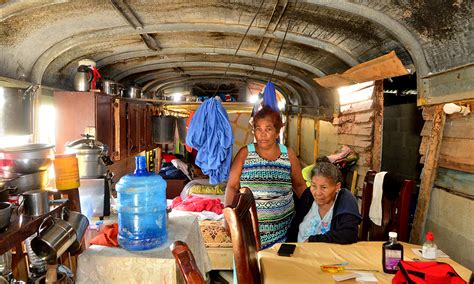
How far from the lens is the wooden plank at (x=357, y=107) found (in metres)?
4.68

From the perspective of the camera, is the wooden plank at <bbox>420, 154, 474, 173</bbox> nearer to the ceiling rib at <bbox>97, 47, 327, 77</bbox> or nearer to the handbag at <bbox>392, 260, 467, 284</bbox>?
the handbag at <bbox>392, 260, 467, 284</bbox>

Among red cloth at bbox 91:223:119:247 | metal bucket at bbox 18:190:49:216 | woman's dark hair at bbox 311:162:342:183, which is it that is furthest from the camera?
woman's dark hair at bbox 311:162:342:183

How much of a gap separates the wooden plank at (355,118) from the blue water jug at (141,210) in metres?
3.25

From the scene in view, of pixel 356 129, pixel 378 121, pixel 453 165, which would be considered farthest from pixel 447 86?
pixel 356 129

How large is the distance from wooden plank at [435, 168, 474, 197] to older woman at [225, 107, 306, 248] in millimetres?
1434

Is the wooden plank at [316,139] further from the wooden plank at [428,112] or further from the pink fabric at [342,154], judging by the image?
the wooden plank at [428,112]

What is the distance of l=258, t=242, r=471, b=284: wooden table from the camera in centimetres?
191

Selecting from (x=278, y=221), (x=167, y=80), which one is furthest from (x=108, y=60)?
(x=278, y=221)

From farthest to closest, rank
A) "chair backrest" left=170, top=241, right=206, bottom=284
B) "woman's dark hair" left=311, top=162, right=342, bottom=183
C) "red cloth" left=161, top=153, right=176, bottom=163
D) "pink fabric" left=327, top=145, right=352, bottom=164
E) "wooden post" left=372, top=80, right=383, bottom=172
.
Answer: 1. "red cloth" left=161, top=153, right=176, bottom=163
2. "pink fabric" left=327, top=145, right=352, bottom=164
3. "wooden post" left=372, top=80, right=383, bottom=172
4. "woman's dark hair" left=311, top=162, right=342, bottom=183
5. "chair backrest" left=170, top=241, right=206, bottom=284

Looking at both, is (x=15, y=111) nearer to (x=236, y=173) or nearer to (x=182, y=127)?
(x=236, y=173)

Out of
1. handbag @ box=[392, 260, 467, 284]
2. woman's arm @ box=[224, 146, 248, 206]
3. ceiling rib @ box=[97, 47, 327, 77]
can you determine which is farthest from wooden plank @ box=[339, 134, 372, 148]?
handbag @ box=[392, 260, 467, 284]

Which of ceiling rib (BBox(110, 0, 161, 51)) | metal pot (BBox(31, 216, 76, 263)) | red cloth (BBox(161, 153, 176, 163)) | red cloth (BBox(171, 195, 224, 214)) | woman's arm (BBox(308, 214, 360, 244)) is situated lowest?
red cloth (BBox(171, 195, 224, 214))

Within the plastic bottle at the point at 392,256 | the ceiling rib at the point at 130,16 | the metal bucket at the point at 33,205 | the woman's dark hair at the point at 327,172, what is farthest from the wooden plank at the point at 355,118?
the metal bucket at the point at 33,205

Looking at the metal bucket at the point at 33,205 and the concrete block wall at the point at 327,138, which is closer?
the metal bucket at the point at 33,205
